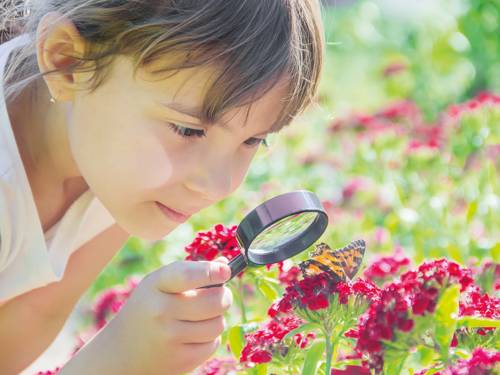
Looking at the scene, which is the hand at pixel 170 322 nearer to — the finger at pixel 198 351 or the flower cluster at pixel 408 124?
the finger at pixel 198 351

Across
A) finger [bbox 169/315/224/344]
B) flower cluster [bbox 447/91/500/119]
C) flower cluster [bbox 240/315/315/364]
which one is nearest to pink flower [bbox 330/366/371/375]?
flower cluster [bbox 240/315/315/364]

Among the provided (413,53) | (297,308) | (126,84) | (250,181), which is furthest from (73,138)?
(413,53)

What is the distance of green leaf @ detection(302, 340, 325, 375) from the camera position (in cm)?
123

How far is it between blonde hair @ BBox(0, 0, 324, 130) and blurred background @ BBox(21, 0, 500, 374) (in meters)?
0.26

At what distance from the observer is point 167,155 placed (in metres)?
1.43

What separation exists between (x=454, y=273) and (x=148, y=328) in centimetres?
45

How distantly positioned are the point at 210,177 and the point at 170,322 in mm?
244

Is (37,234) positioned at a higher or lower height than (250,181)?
higher

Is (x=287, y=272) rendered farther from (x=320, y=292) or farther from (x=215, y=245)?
(x=320, y=292)

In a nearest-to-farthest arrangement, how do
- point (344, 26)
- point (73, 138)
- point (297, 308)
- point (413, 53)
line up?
point (297, 308)
point (73, 138)
point (413, 53)
point (344, 26)

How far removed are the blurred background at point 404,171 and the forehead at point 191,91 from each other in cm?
35

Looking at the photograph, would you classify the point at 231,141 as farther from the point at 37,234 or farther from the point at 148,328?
the point at 37,234

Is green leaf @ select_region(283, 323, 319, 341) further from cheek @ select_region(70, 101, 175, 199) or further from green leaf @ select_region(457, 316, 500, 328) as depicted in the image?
cheek @ select_region(70, 101, 175, 199)

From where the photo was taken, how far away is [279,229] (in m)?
1.33
